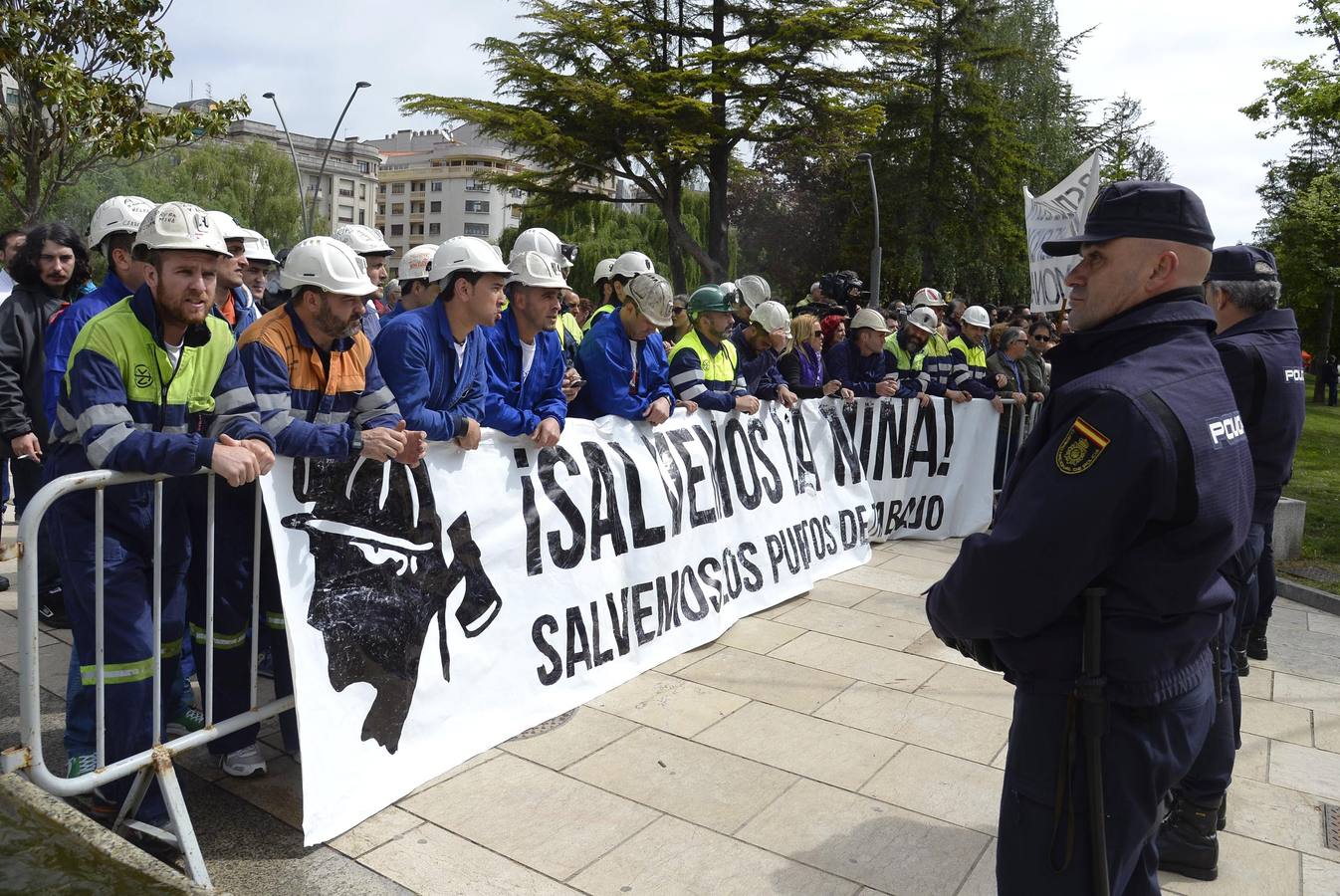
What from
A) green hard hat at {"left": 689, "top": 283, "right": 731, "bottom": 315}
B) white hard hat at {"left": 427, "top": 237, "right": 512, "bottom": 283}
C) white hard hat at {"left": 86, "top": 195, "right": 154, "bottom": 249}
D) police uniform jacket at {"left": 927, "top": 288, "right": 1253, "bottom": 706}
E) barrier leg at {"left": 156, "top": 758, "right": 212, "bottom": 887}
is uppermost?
white hard hat at {"left": 86, "top": 195, "right": 154, "bottom": 249}

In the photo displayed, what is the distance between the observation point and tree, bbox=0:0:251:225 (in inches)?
376

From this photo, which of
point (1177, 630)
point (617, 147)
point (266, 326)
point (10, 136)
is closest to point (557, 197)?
point (617, 147)

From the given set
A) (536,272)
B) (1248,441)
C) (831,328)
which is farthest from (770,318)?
(1248,441)

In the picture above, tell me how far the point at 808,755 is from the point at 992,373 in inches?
266

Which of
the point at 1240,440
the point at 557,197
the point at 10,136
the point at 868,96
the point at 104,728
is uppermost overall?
the point at 868,96

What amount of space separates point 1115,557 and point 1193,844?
216 cm

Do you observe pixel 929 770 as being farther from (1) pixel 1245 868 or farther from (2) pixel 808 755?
(1) pixel 1245 868

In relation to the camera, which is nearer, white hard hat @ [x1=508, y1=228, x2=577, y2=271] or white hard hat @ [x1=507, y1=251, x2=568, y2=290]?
A: white hard hat @ [x1=507, y1=251, x2=568, y2=290]

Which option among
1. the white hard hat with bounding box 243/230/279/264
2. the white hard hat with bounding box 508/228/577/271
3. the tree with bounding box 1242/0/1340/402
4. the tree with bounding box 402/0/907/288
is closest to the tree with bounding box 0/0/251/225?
the white hard hat with bounding box 243/230/279/264

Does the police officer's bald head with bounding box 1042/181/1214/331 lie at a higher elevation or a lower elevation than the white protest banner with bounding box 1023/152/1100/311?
lower

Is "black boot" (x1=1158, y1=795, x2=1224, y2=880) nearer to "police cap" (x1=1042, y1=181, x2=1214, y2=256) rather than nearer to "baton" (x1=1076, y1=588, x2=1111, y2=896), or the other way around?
"baton" (x1=1076, y1=588, x2=1111, y2=896)

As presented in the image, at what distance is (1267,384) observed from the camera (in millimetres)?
3947

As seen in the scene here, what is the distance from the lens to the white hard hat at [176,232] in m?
3.34

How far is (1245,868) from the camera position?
148 inches
